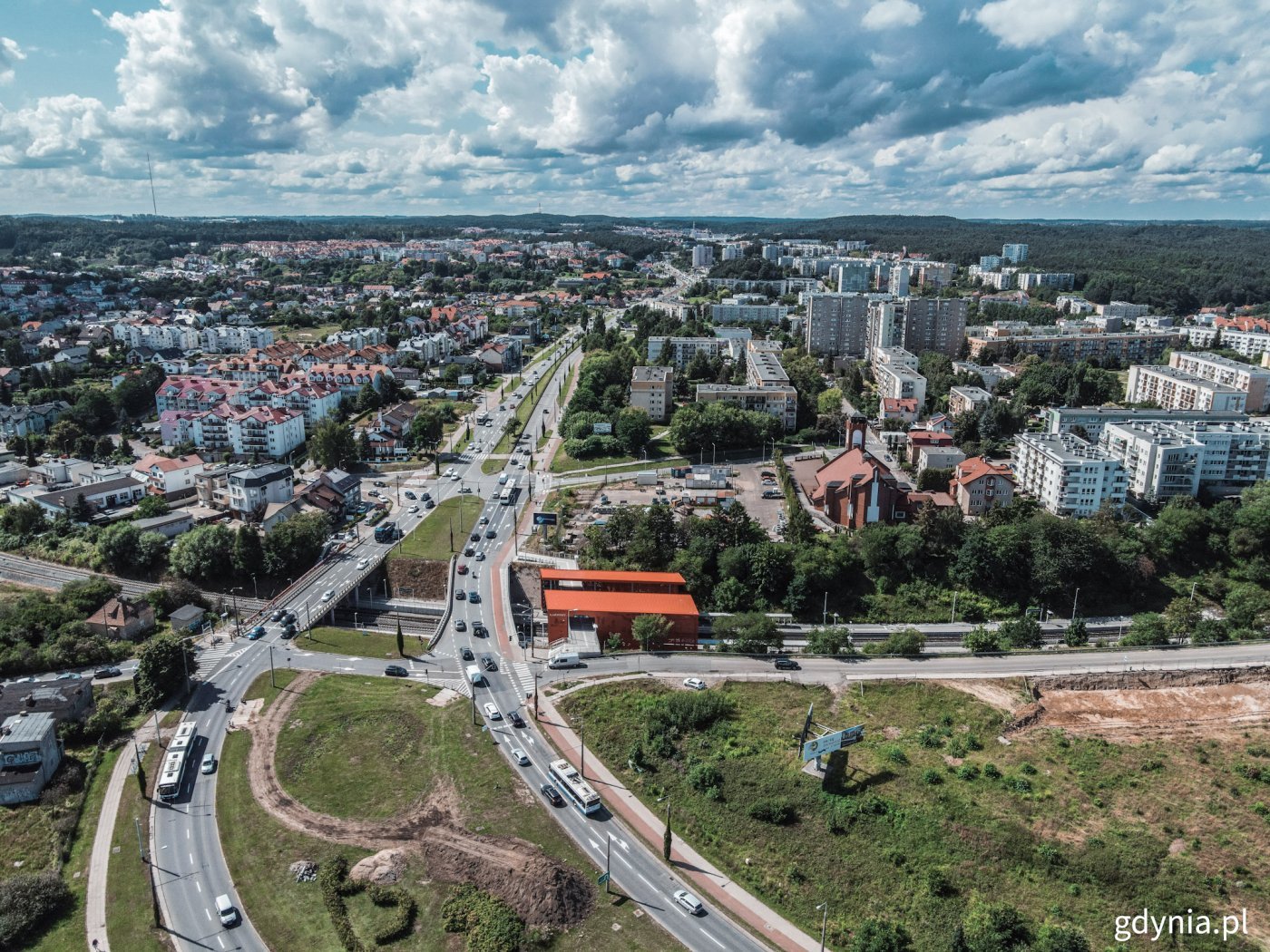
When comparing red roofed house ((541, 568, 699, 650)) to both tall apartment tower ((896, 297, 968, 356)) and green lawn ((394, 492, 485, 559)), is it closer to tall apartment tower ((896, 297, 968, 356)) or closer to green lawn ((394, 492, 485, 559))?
green lawn ((394, 492, 485, 559))

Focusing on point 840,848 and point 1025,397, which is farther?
point 1025,397

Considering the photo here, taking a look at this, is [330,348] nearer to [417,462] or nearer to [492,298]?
[417,462]

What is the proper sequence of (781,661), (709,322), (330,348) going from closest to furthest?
(781,661) < (330,348) < (709,322)

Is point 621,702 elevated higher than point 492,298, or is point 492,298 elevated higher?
point 492,298

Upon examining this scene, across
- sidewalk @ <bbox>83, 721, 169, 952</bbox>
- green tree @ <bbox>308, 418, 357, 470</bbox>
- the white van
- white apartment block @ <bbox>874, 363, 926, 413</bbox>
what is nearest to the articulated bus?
sidewalk @ <bbox>83, 721, 169, 952</bbox>

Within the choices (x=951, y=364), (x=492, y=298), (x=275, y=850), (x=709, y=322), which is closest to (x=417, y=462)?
(x=275, y=850)

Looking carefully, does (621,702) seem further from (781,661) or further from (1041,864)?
(1041,864)

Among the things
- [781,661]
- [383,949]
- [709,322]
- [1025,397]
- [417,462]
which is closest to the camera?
[383,949]

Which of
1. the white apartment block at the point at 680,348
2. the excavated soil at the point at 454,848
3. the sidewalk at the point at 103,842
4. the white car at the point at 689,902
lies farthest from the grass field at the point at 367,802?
the white apartment block at the point at 680,348
